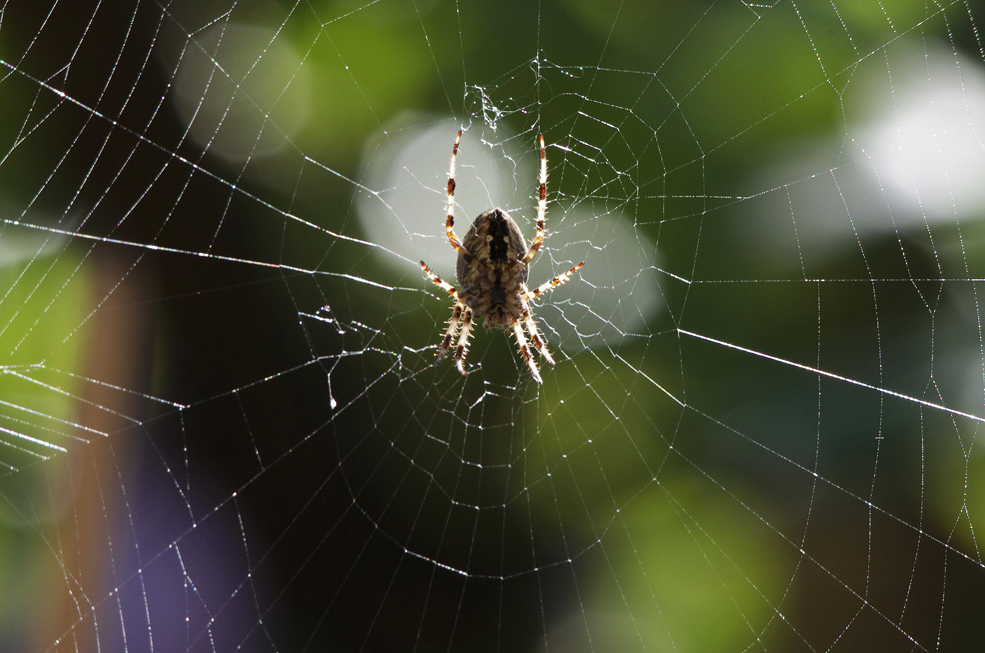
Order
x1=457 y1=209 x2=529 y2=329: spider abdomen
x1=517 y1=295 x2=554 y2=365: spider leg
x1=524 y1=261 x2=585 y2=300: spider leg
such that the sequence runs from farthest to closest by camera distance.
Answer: x1=517 y1=295 x2=554 y2=365: spider leg, x1=524 y1=261 x2=585 y2=300: spider leg, x1=457 y1=209 x2=529 y2=329: spider abdomen

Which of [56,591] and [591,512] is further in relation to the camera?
[591,512]

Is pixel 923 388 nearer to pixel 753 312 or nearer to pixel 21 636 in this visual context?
pixel 753 312

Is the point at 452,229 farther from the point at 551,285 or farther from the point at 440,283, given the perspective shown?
the point at 551,285

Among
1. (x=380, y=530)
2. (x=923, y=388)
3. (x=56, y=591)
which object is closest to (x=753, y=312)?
(x=923, y=388)

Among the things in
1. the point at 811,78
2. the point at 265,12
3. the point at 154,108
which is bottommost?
the point at 154,108

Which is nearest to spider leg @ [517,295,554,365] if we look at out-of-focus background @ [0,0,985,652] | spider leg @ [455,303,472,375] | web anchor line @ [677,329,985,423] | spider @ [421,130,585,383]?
spider @ [421,130,585,383]

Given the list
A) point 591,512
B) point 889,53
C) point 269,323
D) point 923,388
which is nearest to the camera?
point 923,388

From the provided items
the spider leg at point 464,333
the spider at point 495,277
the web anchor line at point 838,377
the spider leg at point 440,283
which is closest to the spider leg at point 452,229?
the spider at point 495,277

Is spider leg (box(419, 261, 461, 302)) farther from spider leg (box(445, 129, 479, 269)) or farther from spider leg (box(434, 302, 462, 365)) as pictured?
spider leg (box(445, 129, 479, 269))
